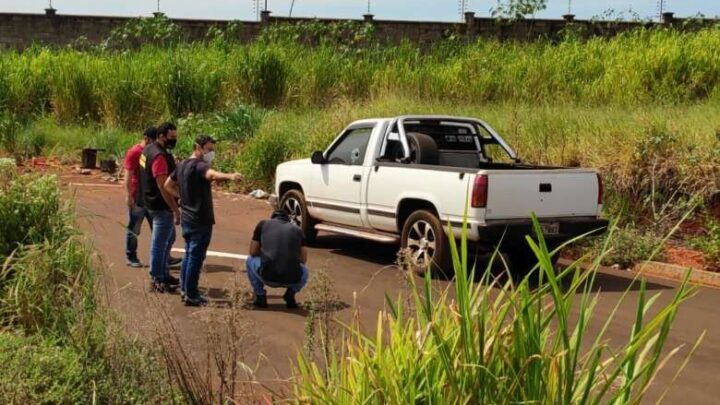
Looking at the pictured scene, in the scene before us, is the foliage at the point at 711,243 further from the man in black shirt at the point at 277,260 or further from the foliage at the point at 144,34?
the foliage at the point at 144,34

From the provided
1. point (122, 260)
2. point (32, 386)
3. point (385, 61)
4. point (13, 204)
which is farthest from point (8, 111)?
point (32, 386)

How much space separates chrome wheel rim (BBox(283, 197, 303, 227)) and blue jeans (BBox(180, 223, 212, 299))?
4.01 meters

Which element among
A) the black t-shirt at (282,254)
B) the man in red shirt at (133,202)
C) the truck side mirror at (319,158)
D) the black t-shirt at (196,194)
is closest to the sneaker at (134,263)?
the man in red shirt at (133,202)

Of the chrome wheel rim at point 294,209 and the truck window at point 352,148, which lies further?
the chrome wheel rim at point 294,209

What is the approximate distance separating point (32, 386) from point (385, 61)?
23111mm

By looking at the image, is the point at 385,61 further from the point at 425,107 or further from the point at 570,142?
the point at 570,142

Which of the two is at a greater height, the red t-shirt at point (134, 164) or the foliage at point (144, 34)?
the foliage at point (144, 34)

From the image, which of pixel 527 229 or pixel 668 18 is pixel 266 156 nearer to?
pixel 527 229

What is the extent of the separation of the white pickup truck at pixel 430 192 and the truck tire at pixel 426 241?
0.01 metres

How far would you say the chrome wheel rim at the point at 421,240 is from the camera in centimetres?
1038

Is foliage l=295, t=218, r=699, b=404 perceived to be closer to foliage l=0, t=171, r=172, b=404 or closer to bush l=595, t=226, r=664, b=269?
foliage l=0, t=171, r=172, b=404

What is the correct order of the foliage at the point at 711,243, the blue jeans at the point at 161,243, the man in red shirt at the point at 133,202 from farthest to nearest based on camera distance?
the foliage at the point at 711,243 < the man in red shirt at the point at 133,202 < the blue jeans at the point at 161,243

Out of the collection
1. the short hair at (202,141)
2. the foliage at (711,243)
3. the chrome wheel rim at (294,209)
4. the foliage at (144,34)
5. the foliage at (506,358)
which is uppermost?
the foliage at (144,34)

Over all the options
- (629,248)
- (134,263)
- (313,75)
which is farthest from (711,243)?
(313,75)
